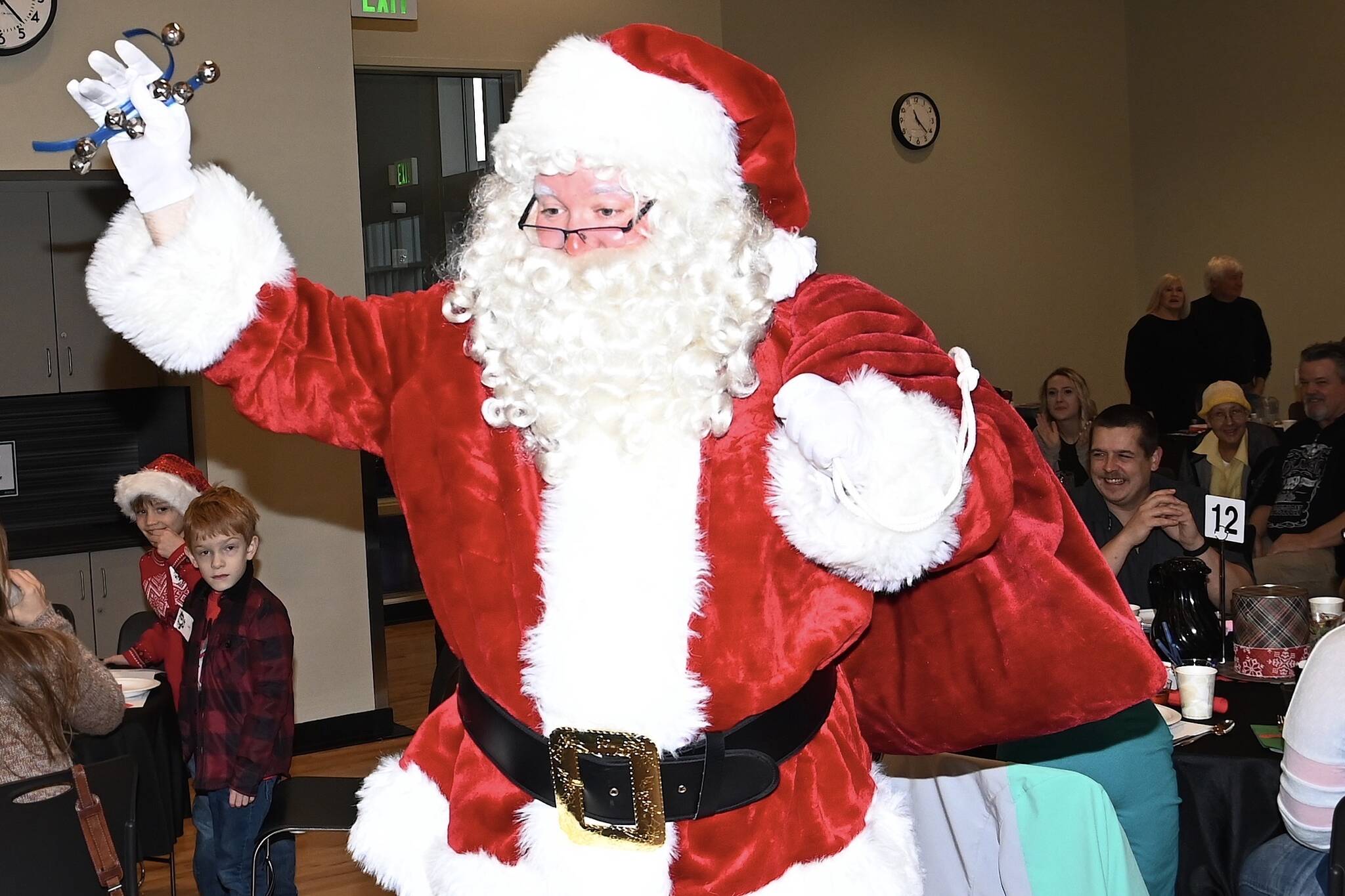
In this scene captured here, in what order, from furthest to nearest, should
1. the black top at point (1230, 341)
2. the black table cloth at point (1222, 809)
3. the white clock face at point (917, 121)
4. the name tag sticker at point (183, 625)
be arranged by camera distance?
the white clock face at point (917, 121)
the black top at point (1230, 341)
the name tag sticker at point (183, 625)
the black table cloth at point (1222, 809)

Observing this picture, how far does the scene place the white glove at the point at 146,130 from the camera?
4.45 feet

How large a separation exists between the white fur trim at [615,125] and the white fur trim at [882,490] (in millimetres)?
419

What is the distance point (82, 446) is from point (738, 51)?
4.33m

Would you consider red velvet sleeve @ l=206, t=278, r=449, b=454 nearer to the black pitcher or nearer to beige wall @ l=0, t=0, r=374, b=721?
the black pitcher

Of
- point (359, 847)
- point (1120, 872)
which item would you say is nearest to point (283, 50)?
point (359, 847)

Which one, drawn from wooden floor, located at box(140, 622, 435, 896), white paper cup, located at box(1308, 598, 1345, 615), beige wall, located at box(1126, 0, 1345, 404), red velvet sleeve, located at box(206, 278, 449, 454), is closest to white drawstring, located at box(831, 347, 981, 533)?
red velvet sleeve, located at box(206, 278, 449, 454)

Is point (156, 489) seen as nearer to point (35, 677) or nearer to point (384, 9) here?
point (35, 677)

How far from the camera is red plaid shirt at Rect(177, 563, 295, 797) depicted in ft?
10.9

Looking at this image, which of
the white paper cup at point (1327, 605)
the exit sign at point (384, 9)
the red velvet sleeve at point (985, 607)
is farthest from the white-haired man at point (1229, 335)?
the red velvet sleeve at point (985, 607)

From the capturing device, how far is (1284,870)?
7.20 feet

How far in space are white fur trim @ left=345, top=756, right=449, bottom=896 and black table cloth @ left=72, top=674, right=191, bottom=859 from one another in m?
1.74

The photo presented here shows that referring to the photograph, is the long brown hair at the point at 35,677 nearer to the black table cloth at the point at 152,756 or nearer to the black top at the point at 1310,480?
the black table cloth at the point at 152,756

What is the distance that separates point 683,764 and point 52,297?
529 centimetres

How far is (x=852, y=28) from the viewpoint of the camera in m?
8.19
